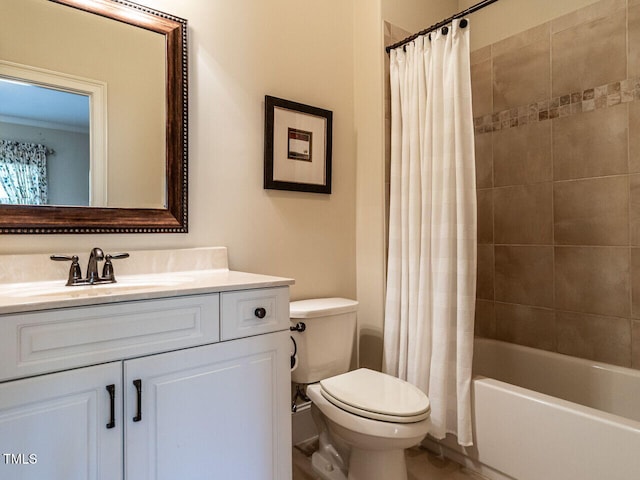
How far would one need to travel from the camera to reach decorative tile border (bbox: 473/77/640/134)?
1827 mm

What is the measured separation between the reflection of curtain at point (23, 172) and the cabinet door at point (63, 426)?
69cm

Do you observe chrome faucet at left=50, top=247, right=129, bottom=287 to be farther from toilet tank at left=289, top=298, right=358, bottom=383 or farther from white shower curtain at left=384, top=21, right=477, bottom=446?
white shower curtain at left=384, top=21, right=477, bottom=446

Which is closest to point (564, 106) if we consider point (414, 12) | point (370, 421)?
point (414, 12)

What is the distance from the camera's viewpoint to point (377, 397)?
56.5 inches

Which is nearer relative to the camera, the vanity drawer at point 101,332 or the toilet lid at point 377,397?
the vanity drawer at point 101,332

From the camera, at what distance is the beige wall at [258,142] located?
1.60m

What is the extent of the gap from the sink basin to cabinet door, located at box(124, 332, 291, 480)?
0.72ft

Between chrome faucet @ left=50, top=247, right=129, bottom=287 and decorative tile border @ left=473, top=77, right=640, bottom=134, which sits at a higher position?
decorative tile border @ left=473, top=77, right=640, bottom=134

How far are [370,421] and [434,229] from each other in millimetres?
862

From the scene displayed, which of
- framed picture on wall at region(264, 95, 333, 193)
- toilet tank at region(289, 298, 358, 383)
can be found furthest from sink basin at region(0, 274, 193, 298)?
framed picture on wall at region(264, 95, 333, 193)

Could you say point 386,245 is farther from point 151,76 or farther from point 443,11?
point 443,11

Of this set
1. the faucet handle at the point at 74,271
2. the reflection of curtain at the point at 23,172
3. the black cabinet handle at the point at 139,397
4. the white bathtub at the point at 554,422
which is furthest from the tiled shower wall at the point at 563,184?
the reflection of curtain at the point at 23,172

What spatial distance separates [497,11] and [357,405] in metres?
2.45

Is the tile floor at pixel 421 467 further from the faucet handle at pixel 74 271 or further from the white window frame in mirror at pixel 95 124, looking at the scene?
the white window frame in mirror at pixel 95 124
